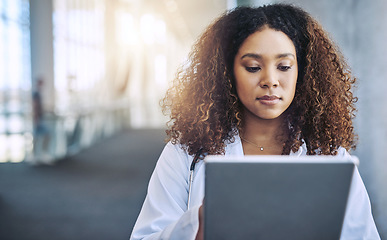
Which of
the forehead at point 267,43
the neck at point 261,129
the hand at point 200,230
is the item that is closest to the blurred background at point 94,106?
the forehead at point 267,43

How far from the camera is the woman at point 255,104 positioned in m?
1.11

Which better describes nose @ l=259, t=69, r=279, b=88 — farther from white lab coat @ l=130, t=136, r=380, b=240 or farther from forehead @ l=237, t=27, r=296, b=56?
white lab coat @ l=130, t=136, r=380, b=240

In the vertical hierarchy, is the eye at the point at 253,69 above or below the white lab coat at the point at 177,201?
above

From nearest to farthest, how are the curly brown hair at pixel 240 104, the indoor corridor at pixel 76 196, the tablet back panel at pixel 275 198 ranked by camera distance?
the tablet back panel at pixel 275 198, the curly brown hair at pixel 240 104, the indoor corridor at pixel 76 196

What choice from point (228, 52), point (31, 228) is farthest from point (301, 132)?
point (31, 228)

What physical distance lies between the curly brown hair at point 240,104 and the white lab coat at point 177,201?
0.07 meters

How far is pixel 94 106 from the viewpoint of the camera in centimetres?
981

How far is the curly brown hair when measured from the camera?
1.21 meters

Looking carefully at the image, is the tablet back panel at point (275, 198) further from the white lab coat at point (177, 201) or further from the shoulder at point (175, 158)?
the shoulder at point (175, 158)

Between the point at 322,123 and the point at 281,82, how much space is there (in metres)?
0.26

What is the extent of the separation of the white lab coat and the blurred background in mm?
593

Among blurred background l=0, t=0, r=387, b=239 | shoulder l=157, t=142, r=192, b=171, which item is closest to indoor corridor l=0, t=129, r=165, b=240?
blurred background l=0, t=0, r=387, b=239

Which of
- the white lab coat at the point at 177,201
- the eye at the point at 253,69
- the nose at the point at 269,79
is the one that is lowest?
the white lab coat at the point at 177,201

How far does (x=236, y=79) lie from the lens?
120 centimetres
